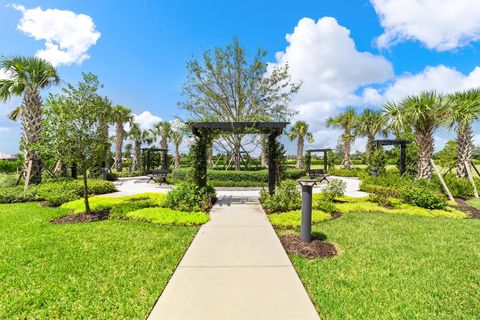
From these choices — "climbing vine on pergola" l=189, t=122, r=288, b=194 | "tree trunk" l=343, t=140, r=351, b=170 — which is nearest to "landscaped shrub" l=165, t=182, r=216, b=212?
"climbing vine on pergola" l=189, t=122, r=288, b=194

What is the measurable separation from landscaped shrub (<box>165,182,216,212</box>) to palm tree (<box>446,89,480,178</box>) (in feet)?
37.0

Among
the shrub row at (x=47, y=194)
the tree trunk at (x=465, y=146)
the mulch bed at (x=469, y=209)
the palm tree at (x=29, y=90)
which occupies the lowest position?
the mulch bed at (x=469, y=209)

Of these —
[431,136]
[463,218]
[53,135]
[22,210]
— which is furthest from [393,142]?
[22,210]

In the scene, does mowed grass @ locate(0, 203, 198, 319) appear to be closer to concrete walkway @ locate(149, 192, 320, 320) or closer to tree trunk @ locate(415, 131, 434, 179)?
concrete walkway @ locate(149, 192, 320, 320)

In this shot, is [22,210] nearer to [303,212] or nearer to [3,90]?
[3,90]

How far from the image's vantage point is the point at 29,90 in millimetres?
12180

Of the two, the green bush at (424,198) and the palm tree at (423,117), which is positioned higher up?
the palm tree at (423,117)

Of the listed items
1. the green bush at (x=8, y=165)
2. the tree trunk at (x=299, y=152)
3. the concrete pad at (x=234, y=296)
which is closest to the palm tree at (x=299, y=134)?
the tree trunk at (x=299, y=152)

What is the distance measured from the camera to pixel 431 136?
1050cm

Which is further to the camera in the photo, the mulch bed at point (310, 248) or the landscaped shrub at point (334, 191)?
the landscaped shrub at point (334, 191)

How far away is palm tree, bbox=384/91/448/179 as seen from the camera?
1002cm

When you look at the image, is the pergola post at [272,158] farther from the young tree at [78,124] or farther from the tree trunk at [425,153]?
the tree trunk at [425,153]

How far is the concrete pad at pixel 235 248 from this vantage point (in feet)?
12.7

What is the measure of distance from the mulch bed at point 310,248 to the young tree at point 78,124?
20.1ft
